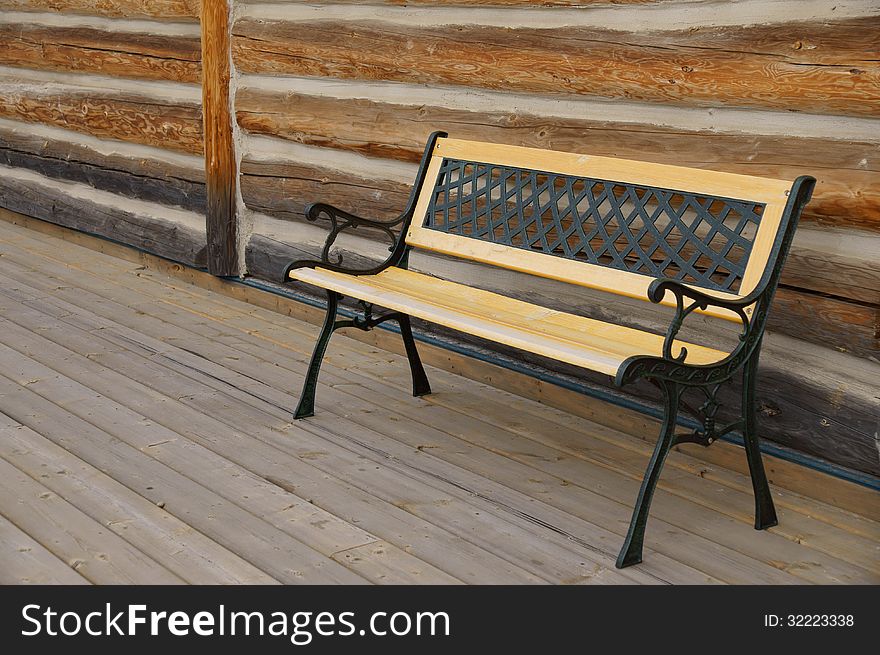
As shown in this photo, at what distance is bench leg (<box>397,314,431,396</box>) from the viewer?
366 centimetres

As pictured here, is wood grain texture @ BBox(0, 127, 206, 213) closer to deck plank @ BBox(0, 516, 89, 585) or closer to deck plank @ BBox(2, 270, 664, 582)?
deck plank @ BBox(2, 270, 664, 582)

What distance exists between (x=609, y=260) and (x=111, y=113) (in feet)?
11.0

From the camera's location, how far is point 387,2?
13.2 ft

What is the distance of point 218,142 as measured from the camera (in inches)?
192

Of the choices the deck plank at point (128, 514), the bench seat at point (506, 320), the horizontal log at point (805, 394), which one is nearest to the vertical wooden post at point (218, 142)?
the bench seat at point (506, 320)

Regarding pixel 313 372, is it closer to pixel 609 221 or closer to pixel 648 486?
pixel 609 221

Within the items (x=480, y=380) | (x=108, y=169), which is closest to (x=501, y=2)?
(x=480, y=380)

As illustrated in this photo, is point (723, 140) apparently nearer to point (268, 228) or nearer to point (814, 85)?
point (814, 85)

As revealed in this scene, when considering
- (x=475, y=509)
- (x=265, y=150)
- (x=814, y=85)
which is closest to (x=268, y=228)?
(x=265, y=150)

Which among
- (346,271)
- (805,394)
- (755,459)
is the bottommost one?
(755,459)

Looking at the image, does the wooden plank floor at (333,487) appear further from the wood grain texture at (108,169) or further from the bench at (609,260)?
the wood grain texture at (108,169)

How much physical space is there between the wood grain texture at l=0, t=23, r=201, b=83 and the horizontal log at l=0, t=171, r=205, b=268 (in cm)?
67

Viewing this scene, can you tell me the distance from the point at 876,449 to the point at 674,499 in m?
0.54

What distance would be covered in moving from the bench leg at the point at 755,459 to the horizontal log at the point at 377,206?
35cm
